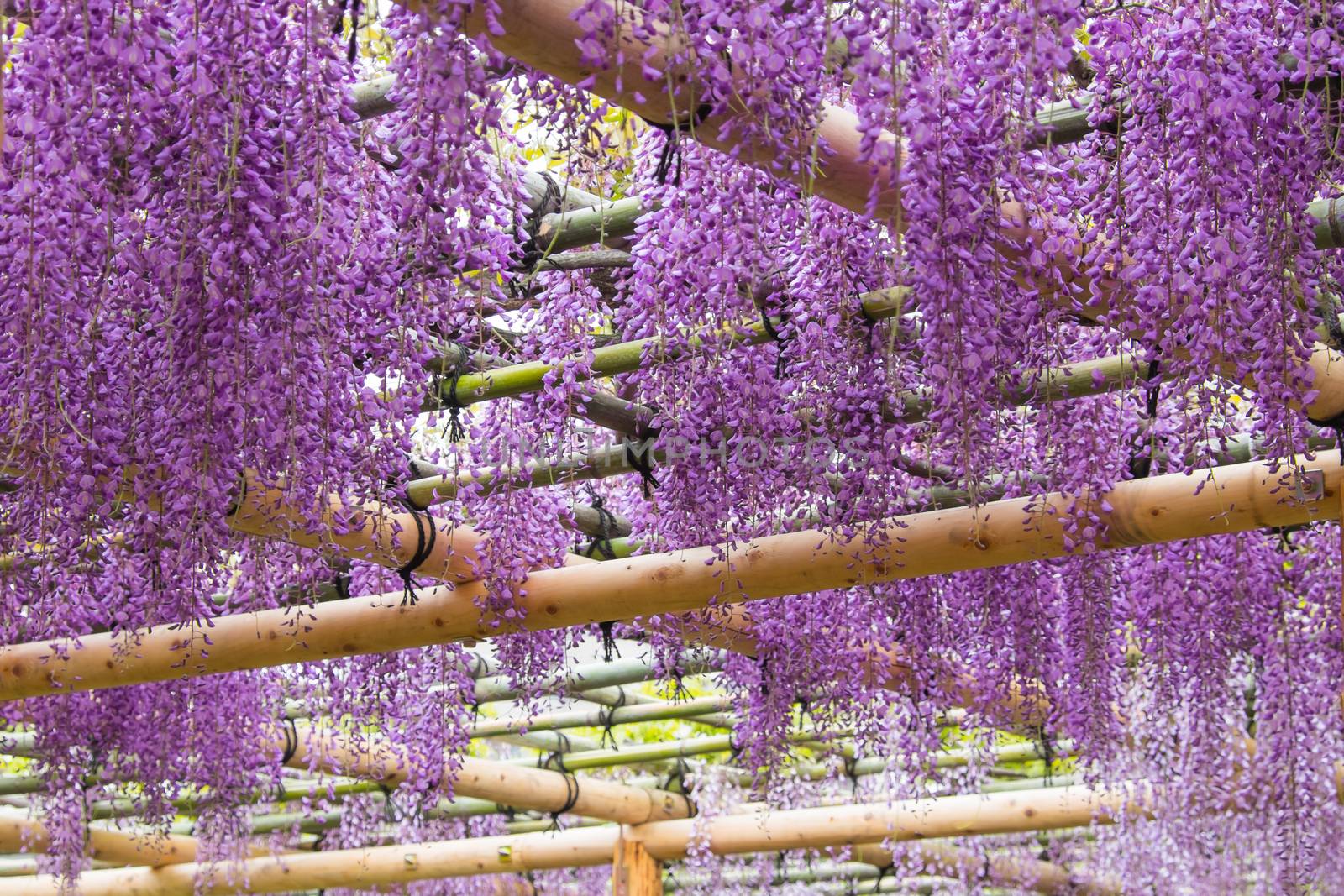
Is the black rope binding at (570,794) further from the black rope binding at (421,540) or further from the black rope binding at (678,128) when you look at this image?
the black rope binding at (678,128)

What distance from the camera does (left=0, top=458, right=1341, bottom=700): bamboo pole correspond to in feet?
11.0

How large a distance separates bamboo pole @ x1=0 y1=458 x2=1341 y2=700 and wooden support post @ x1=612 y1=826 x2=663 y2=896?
400 cm

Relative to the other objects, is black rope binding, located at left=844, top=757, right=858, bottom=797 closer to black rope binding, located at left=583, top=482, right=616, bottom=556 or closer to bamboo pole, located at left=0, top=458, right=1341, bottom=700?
black rope binding, located at left=583, top=482, right=616, bottom=556

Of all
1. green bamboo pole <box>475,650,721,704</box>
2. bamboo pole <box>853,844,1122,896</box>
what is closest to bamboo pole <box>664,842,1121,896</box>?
bamboo pole <box>853,844,1122,896</box>

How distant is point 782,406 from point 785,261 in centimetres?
34

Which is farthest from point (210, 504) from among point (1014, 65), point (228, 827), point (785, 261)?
point (228, 827)

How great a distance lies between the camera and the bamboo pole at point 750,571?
11.0 feet

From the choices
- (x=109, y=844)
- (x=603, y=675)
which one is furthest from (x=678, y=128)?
(x=109, y=844)

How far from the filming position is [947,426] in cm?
254

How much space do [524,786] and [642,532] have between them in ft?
12.2

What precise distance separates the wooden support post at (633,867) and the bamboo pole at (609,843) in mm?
19

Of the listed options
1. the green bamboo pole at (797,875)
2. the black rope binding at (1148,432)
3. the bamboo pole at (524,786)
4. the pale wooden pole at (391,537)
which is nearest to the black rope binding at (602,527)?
the pale wooden pole at (391,537)

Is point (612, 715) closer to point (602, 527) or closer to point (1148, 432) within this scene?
point (602, 527)

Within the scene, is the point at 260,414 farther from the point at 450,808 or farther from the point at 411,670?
the point at 450,808
